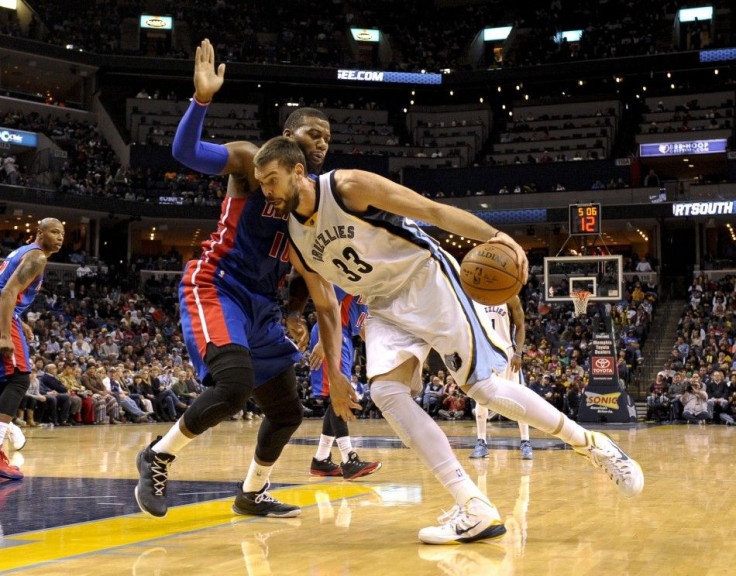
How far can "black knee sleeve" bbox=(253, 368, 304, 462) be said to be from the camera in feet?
15.7

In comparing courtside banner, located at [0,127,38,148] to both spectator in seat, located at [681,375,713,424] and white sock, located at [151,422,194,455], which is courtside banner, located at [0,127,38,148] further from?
white sock, located at [151,422,194,455]

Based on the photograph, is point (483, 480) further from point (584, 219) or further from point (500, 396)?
point (584, 219)

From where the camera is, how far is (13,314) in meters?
6.91

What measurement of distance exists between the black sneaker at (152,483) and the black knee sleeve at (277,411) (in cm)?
58

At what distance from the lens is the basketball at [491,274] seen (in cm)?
367

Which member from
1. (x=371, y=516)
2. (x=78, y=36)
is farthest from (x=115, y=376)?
(x=78, y=36)

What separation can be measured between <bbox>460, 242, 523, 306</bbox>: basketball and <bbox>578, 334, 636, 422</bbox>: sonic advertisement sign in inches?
582

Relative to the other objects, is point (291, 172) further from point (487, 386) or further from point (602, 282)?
point (602, 282)

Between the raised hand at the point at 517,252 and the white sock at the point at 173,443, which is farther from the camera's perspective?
the white sock at the point at 173,443

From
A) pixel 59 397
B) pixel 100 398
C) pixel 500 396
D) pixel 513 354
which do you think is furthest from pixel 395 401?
pixel 100 398

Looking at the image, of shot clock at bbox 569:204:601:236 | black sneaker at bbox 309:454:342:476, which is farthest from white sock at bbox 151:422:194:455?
shot clock at bbox 569:204:601:236

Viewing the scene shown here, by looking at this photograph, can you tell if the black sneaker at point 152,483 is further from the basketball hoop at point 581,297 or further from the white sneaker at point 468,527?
the basketball hoop at point 581,297

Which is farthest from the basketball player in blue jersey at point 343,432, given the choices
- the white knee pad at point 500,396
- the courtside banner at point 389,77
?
the courtside banner at point 389,77

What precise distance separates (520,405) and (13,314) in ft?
14.2
